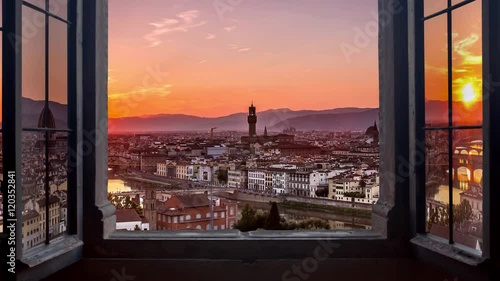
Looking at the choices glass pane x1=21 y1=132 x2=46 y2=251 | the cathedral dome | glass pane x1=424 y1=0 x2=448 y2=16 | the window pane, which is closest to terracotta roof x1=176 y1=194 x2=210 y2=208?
the window pane

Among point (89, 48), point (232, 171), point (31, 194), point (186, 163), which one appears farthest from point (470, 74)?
point (31, 194)

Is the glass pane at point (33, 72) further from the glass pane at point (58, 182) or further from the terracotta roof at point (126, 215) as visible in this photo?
the terracotta roof at point (126, 215)

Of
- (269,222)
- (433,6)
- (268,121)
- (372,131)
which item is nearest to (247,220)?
(269,222)

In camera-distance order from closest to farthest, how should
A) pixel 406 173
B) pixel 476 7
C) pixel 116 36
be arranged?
pixel 476 7 → pixel 406 173 → pixel 116 36

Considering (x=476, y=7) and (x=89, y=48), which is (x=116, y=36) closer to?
(x=89, y=48)

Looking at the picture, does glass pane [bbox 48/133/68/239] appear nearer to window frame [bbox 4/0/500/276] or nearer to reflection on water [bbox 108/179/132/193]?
window frame [bbox 4/0/500/276]

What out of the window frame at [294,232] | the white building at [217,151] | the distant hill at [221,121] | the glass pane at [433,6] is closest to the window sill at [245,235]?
the window frame at [294,232]
